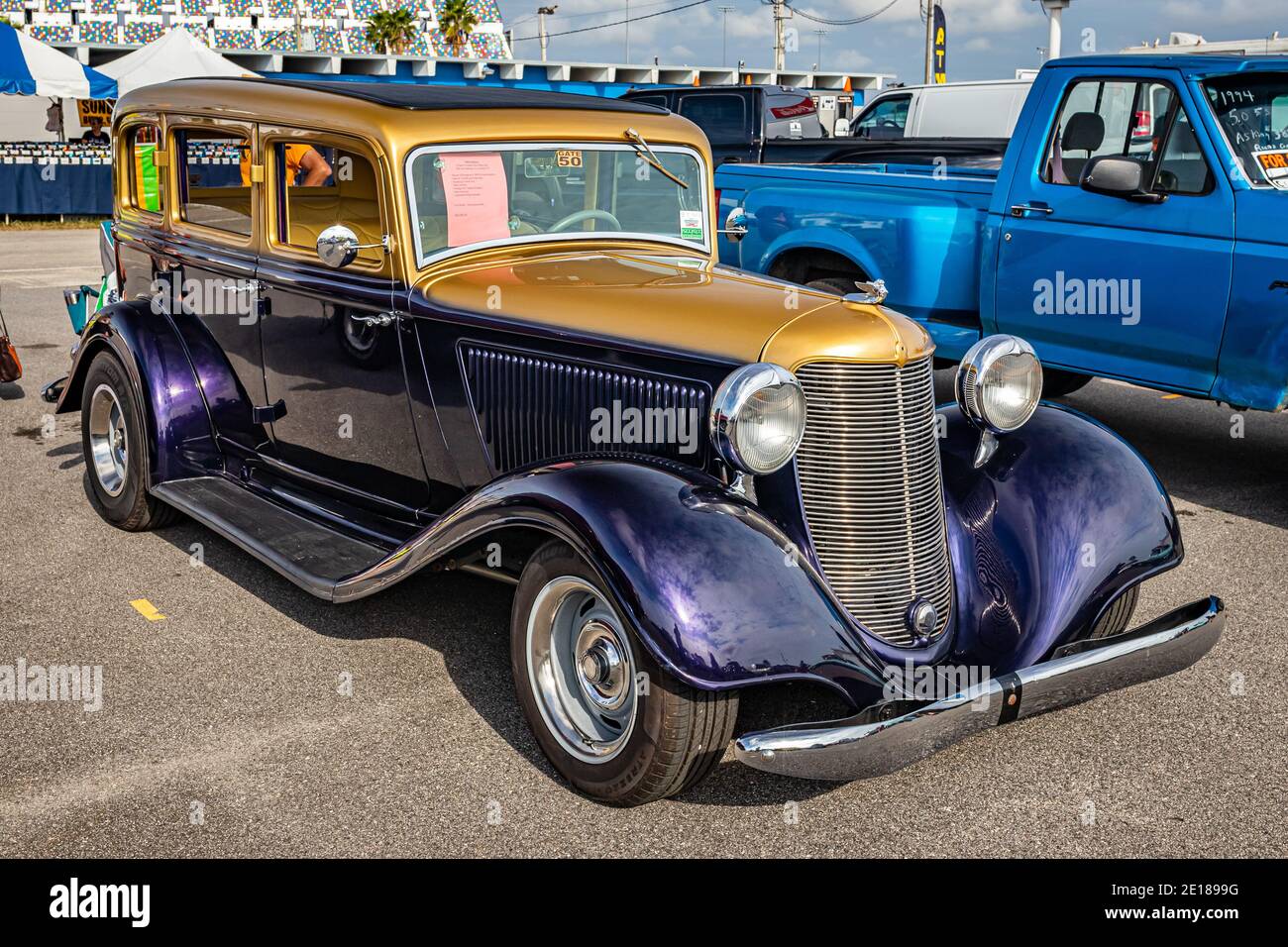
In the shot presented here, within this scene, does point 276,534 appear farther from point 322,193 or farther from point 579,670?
point 579,670

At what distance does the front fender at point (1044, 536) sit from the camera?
3594 mm

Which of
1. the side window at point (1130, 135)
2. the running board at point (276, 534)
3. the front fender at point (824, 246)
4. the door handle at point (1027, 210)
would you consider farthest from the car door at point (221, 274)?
the side window at point (1130, 135)

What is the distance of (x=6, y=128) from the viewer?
990 inches

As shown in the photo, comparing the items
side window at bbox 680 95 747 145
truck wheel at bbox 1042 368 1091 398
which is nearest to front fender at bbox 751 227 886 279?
truck wheel at bbox 1042 368 1091 398

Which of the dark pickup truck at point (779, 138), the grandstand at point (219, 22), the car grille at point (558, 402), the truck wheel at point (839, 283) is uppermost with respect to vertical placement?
the grandstand at point (219, 22)

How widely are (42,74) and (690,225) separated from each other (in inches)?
600

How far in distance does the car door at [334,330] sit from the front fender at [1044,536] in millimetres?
1901

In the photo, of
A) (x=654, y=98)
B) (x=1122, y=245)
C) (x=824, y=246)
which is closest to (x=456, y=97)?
(x=824, y=246)

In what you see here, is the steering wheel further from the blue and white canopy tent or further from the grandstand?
the grandstand

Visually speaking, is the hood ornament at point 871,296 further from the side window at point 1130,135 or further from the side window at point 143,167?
the side window at point 143,167

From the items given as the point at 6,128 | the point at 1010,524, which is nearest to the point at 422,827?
the point at 1010,524

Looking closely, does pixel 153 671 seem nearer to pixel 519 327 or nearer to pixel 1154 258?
pixel 519 327

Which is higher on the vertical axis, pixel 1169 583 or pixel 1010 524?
pixel 1010 524

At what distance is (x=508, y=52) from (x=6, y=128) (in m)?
27.2
